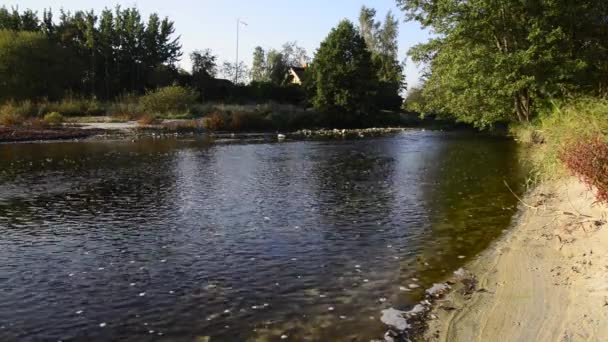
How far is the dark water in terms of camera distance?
7746 millimetres

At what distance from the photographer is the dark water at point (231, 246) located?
25.4 ft

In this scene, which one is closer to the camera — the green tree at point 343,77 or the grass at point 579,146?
the grass at point 579,146

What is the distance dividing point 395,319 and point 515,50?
1260 inches

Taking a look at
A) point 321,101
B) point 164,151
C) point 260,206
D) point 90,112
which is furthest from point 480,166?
point 90,112

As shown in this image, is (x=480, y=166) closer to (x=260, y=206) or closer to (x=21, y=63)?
(x=260, y=206)

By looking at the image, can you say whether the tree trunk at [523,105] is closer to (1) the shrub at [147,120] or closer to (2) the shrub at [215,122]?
(2) the shrub at [215,122]

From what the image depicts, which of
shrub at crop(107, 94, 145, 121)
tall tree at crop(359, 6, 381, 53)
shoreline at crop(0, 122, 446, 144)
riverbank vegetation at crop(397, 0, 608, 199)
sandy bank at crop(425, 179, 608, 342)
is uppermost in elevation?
tall tree at crop(359, 6, 381, 53)

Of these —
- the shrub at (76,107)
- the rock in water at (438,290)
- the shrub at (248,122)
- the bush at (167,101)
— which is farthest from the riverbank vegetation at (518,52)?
the shrub at (76,107)

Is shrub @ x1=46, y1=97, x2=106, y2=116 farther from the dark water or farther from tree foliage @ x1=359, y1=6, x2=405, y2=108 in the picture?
tree foliage @ x1=359, y1=6, x2=405, y2=108

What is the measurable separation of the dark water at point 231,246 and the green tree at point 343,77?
139 feet

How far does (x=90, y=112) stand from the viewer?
2415 inches

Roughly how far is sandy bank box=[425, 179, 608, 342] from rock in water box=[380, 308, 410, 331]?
1.40ft

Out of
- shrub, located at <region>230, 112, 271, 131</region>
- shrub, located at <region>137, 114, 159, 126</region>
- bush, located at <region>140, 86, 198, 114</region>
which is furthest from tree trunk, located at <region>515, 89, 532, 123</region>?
bush, located at <region>140, 86, 198, 114</region>

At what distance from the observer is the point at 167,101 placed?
2446 inches
